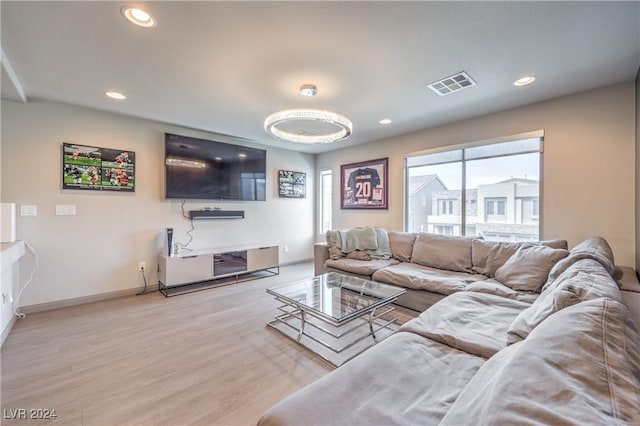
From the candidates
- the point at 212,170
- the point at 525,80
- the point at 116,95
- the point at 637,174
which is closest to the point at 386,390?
the point at 525,80

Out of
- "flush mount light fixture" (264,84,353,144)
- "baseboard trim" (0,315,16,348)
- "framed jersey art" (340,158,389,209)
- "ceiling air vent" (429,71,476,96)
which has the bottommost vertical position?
"baseboard trim" (0,315,16,348)

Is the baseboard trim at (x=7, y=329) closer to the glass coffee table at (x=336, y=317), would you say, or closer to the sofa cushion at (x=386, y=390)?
the glass coffee table at (x=336, y=317)

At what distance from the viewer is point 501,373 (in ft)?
2.61

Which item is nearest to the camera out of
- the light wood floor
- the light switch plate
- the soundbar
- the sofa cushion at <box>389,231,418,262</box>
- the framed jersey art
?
the light wood floor

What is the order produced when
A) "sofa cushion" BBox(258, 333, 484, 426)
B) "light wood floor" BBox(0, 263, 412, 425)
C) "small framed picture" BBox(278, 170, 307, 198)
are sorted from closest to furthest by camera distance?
"sofa cushion" BBox(258, 333, 484, 426)
"light wood floor" BBox(0, 263, 412, 425)
"small framed picture" BBox(278, 170, 307, 198)

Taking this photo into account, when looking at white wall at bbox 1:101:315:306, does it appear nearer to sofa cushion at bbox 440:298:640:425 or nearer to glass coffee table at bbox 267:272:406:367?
glass coffee table at bbox 267:272:406:367

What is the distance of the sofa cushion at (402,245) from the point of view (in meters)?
3.88

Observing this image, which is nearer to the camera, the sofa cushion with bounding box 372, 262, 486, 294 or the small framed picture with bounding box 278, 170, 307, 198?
the sofa cushion with bounding box 372, 262, 486, 294

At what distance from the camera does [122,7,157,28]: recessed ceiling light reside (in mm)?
1726

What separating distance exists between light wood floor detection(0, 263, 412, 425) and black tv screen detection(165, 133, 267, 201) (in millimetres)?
1837

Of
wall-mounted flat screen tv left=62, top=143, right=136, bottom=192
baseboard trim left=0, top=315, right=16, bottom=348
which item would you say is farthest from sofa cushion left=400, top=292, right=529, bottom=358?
wall-mounted flat screen tv left=62, top=143, right=136, bottom=192

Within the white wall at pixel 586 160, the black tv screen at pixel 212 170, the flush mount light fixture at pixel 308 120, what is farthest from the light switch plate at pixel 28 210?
the white wall at pixel 586 160

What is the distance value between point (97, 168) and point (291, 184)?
10.3ft

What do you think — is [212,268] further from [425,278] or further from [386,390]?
[386,390]
